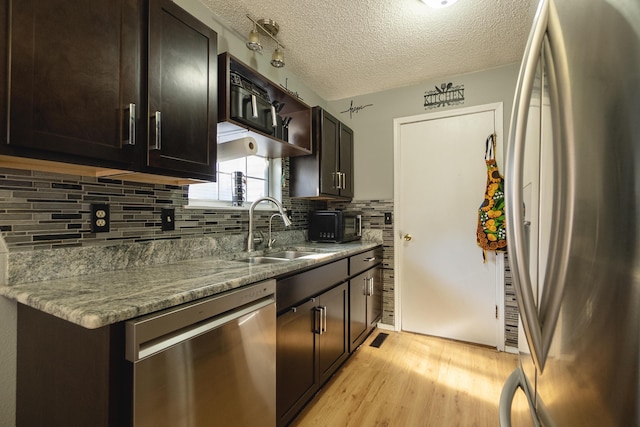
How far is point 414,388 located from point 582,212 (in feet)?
6.07

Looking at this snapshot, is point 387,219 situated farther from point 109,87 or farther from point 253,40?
point 109,87

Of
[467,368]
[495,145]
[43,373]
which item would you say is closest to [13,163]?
[43,373]

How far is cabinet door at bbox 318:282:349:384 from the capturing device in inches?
69.6

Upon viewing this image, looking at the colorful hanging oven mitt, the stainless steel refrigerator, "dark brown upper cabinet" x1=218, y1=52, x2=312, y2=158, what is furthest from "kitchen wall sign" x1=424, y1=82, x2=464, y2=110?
the stainless steel refrigerator

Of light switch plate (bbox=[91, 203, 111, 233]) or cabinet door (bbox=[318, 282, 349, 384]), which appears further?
cabinet door (bbox=[318, 282, 349, 384])

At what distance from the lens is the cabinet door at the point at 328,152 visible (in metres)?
2.47

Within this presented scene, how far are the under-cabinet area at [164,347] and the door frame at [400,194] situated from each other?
153cm

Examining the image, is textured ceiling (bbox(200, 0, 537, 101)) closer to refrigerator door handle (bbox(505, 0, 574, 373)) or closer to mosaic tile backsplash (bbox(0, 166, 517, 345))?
mosaic tile backsplash (bbox(0, 166, 517, 345))

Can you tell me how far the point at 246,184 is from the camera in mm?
2221

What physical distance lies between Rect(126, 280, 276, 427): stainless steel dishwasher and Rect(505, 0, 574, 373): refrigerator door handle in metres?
0.89

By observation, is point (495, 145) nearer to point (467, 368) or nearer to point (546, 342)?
point (467, 368)

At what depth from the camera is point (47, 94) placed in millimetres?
860

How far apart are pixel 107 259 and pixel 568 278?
4.98 ft

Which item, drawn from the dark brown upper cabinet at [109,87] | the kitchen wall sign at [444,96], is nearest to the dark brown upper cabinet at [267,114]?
the dark brown upper cabinet at [109,87]
